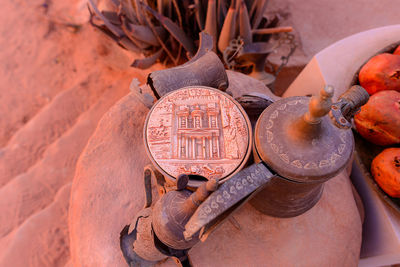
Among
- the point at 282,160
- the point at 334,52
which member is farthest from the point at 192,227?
the point at 334,52

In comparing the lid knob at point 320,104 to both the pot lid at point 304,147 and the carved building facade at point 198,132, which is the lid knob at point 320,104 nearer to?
the pot lid at point 304,147

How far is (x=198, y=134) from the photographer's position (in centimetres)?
121

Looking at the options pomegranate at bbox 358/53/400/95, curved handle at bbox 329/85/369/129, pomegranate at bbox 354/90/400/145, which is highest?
curved handle at bbox 329/85/369/129

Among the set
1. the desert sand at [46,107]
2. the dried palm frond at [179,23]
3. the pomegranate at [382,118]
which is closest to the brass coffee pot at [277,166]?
the pomegranate at [382,118]

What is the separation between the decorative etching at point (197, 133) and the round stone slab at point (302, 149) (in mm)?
173

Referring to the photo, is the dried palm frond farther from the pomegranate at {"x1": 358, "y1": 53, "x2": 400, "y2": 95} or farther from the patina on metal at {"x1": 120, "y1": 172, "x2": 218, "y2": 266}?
the patina on metal at {"x1": 120, "y1": 172, "x2": 218, "y2": 266}

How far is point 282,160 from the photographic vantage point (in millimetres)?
972

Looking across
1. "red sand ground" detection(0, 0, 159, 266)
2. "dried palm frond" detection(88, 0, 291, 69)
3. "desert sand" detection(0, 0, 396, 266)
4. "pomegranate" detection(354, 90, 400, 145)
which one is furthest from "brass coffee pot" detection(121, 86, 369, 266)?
"red sand ground" detection(0, 0, 159, 266)

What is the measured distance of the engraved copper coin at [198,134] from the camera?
3.73 ft

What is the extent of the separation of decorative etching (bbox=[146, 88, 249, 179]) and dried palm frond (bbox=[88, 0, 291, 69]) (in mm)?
870

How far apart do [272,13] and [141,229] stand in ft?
8.16

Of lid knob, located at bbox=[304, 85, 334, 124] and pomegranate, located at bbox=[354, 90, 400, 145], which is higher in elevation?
lid knob, located at bbox=[304, 85, 334, 124]

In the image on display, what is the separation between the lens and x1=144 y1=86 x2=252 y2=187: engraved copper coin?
114 centimetres

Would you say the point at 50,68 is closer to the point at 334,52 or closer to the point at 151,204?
the point at 151,204
